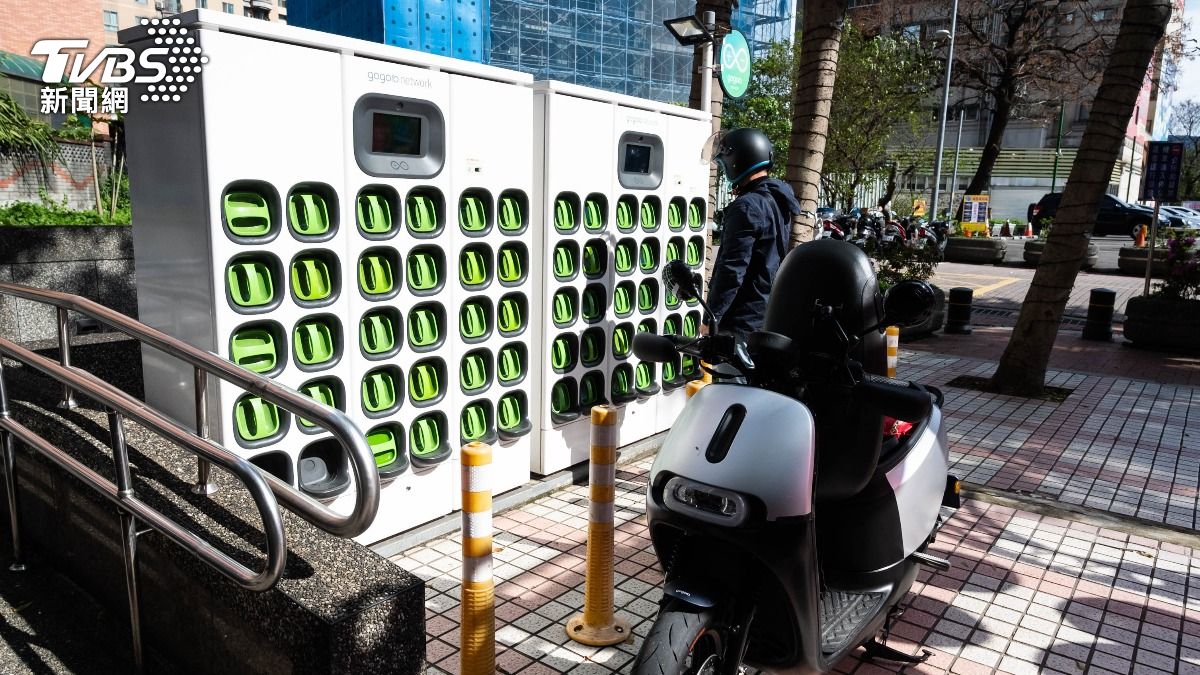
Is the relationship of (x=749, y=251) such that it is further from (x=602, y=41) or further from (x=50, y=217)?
(x=602, y=41)

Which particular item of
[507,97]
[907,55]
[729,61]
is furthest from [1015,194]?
[507,97]

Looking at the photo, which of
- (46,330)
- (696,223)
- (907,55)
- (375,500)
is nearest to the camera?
(375,500)

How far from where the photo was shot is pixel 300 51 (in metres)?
3.37

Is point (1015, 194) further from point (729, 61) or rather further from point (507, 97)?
point (507, 97)

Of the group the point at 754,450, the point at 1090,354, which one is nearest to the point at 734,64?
the point at 754,450

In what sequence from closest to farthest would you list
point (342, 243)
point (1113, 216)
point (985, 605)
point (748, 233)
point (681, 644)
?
point (681, 644), point (342, 243), point (985, 605), point (748, 233), point (1113, 216)

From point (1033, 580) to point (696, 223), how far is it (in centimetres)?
311

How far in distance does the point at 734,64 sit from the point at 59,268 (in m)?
5.78

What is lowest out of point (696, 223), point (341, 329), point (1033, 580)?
point (1033, 580)

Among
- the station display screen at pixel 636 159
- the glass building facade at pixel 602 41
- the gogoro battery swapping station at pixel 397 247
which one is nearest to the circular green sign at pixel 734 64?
the gogoro battery swapping station at pixel 397 247

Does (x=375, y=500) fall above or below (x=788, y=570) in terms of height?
above

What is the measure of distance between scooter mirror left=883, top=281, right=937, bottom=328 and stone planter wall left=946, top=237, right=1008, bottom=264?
2228 cm

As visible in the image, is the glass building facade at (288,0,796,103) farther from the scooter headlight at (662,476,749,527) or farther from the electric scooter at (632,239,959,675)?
the scooter headlight at (662,476,749,527)

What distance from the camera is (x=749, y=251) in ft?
13.8
